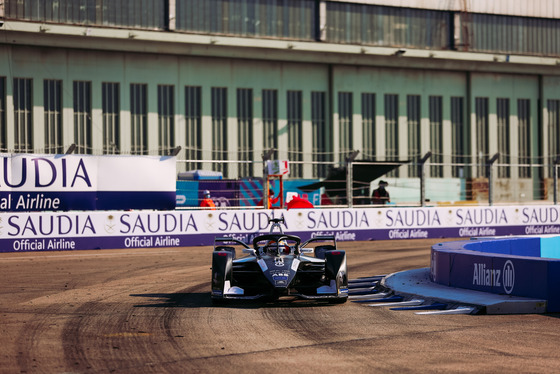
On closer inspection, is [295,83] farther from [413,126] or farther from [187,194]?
[187,194]

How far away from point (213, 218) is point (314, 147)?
1848 cm

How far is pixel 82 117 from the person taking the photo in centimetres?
3759

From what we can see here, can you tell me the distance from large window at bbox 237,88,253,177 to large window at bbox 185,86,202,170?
2024mm

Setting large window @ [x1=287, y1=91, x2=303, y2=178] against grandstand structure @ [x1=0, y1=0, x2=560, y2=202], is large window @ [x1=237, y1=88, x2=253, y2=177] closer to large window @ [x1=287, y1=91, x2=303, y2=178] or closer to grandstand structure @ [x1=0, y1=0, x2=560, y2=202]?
grandstand structure @ [x1=0, y1=0, x2=560, y2=202]

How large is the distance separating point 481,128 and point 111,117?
68.4 feet

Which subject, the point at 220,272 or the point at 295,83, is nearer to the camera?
the point at 220,272

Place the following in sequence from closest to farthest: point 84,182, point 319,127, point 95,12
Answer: point 84,182, point 95,12, point 319,127

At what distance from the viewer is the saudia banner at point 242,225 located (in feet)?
74.6

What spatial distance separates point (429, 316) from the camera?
1122 cm

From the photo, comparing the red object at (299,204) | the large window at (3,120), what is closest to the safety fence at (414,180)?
the red object at (299,204)

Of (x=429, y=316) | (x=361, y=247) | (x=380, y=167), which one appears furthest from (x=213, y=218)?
(x=429, y=316)

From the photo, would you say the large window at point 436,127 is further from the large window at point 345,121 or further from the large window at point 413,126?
the large window at point 345,121

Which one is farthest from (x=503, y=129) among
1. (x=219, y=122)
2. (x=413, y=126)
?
(x=219, y=122)

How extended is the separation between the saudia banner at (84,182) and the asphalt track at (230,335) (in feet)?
25.9
